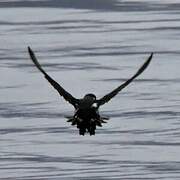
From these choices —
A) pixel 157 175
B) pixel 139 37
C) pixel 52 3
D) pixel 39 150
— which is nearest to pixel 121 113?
pixel 39 150

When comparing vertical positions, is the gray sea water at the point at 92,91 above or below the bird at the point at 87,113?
above

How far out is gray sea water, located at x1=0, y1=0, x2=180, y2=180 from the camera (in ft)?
58.0

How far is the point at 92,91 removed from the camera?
1964 cm

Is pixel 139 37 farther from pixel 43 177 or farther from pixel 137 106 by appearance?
pixel 43 177

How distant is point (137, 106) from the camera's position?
1994 centimetres

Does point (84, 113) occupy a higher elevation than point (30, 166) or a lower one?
lower

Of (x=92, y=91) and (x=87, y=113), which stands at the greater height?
(x=92, y=91)

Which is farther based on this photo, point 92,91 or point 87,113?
point 92,91

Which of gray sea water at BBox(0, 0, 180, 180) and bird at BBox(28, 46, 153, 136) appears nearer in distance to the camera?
bird at BBox(28, 46, 153, 136)

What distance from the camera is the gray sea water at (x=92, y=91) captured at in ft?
58.0

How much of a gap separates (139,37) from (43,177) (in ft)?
34.1

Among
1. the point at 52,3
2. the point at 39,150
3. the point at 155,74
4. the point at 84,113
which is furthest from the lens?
the point at 52,3

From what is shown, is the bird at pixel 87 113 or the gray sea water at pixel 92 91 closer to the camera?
the bird at pixel 87 113

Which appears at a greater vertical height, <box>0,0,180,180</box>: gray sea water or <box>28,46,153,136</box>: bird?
<box>0,0,180,180</box>: gray sea water
